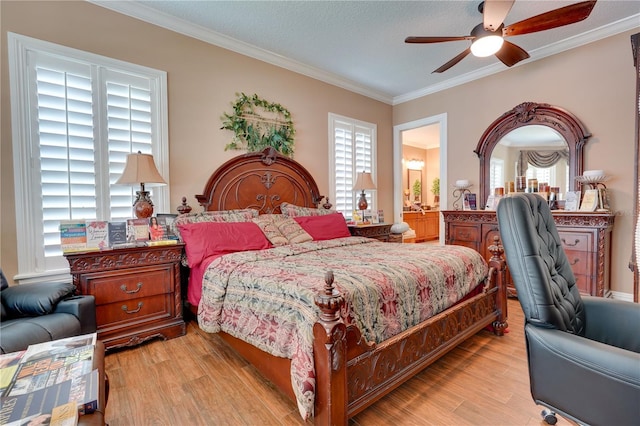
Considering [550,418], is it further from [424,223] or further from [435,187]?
[435,187]

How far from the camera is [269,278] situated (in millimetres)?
1771

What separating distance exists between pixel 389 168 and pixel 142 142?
4.04 meters

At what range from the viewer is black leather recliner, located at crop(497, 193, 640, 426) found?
1.07 m

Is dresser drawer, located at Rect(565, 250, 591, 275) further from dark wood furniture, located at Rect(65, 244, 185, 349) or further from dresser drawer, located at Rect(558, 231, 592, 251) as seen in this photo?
dark wood furniture, located at Rect(65, 244, 185, 349)

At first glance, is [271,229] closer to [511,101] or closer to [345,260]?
[345,260]

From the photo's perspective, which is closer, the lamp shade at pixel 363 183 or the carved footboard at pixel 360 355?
the carved footboard at pixel 360 355

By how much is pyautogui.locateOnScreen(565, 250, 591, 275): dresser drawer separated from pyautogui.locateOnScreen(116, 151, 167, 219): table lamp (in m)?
4.36

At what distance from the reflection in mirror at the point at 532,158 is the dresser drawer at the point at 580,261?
87 centimetres

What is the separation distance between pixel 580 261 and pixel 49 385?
14.3 ft

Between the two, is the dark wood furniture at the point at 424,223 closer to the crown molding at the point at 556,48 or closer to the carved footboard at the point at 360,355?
the crown molding at the point at 556,48

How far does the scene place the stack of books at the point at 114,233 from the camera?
221 cm

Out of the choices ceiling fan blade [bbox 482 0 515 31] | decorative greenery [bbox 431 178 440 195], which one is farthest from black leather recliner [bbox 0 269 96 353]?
decorative greenery [bbox 431 178 440 195]

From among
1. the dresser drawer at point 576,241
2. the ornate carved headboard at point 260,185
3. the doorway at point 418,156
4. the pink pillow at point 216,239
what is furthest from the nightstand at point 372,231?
the dresser drawer at point 576,241

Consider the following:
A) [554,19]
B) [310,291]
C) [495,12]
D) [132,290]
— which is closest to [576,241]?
[554,19]
